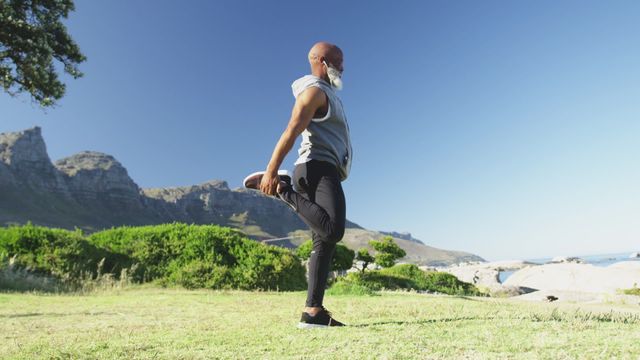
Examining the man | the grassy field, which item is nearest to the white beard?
the man

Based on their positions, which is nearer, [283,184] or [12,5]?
[283,184]

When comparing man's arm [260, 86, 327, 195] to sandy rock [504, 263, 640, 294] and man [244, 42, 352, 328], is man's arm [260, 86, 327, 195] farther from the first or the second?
sandy rock [504, 263, 640, 294]

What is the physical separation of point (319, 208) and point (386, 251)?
22744 millimetres

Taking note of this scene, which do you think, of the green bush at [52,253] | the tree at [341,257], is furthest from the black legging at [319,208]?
the tree at [341,257]

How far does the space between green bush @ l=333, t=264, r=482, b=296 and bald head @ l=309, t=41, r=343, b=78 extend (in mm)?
15206

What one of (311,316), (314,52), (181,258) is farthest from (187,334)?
(181,258)

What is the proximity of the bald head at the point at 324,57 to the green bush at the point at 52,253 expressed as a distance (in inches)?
366

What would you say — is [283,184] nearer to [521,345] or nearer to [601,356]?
[521,345]

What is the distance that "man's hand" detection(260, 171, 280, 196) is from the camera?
368cm

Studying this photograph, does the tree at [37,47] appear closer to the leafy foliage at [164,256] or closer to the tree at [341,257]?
the leafy foliage at [164,256]

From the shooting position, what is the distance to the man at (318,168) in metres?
3.57

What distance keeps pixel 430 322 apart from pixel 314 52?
2.53 meters

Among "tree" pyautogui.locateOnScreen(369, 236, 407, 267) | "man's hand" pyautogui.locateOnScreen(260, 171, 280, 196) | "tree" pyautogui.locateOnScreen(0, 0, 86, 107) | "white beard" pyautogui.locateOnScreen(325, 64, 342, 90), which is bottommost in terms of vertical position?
"tree" pyautogui.locateOnScreen(369, 236, 407, 267)

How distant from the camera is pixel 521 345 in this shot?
247cm
